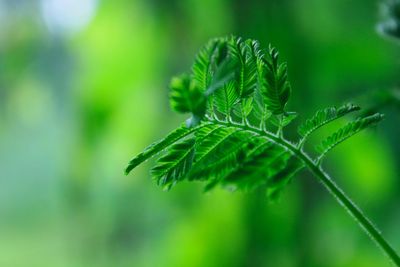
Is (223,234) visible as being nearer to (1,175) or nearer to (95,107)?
(95,107)

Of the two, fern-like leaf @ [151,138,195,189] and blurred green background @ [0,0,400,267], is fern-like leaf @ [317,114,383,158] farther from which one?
blurred green background @ [0,0,400,267]

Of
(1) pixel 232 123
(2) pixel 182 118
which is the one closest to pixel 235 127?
(1) pixel 232 123

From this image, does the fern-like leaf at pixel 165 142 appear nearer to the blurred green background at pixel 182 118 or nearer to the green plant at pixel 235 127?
the green plant at pixel 235 127

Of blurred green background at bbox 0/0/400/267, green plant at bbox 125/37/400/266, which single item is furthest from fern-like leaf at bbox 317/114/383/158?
blurred green background at bbox 0/0/400/267

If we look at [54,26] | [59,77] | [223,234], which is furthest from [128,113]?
[59,77]

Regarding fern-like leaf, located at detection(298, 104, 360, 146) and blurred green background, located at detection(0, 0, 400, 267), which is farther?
blurred green background, located at detection(0, 0, 400, 267)

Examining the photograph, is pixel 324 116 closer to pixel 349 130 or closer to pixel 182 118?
pixel 349 130
